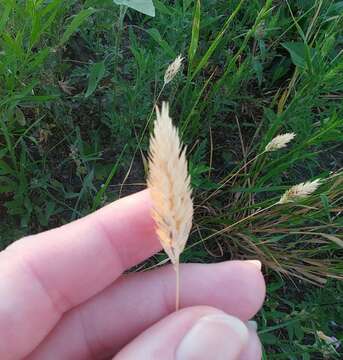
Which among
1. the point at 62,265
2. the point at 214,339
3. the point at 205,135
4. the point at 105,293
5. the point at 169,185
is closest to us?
the point at 169,185

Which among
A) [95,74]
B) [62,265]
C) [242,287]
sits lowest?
[242,287]

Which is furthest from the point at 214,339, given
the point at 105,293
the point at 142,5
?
the point at 142,5

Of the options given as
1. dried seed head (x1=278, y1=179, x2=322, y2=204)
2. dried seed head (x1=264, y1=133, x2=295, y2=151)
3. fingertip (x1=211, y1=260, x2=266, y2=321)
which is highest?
dried seed head (x1=264, y1=133, x2=295, y2=151)

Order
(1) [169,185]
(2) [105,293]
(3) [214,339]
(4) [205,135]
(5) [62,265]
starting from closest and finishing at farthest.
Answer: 1. (1) [169,185]
2. (3) [214,339]
3. (5) [62,265]
4. (2) [105,293]
5. (4) [205,135]

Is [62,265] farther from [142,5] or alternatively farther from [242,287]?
[142,5]

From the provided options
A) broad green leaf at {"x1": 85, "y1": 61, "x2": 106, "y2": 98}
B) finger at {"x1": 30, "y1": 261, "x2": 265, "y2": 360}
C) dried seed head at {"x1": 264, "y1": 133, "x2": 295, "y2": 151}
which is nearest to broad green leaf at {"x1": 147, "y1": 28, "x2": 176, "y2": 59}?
broad green leaf at {"x1": 85, "y1": 61, "x2": 106, "y2": 98}

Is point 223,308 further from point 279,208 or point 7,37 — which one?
point 7,37

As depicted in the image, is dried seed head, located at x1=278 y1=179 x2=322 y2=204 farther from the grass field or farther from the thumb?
the thumb
